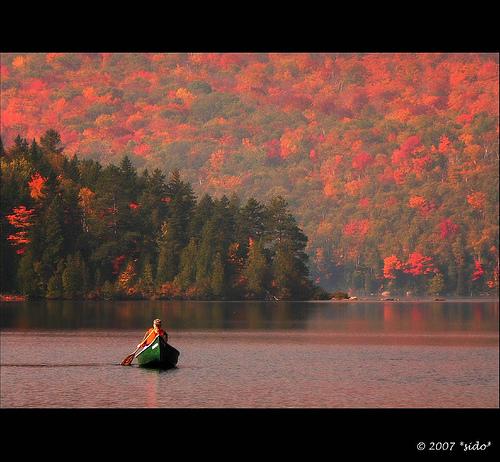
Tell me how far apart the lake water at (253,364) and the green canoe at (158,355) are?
799 mm

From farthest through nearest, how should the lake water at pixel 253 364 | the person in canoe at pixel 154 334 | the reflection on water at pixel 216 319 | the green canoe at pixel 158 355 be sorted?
the reflection on water at pixel 216 319 → the green canoe at pixel 158 355 → the person in canoe at pixel 154 334 → the lake water at pixel 253 364

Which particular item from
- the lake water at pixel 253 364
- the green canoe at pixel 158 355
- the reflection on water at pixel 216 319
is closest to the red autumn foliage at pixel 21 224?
the reflection on water at pixel 216 319

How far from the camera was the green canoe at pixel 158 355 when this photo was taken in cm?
6788

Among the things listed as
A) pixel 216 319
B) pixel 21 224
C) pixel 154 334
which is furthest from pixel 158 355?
pixel 21 224

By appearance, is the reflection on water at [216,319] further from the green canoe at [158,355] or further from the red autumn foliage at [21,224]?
the green canoe at [158,355]

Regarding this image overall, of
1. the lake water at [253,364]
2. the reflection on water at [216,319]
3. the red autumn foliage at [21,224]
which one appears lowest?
the lake water at [253,364]

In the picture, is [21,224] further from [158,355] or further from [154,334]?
[158,355]

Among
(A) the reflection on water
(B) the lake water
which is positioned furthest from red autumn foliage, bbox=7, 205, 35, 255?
(B) the lake water

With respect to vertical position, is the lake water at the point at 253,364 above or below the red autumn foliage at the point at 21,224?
below

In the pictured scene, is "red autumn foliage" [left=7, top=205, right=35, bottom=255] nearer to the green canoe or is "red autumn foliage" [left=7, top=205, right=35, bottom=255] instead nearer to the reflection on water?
the reflection on water

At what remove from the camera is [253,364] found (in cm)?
7488
